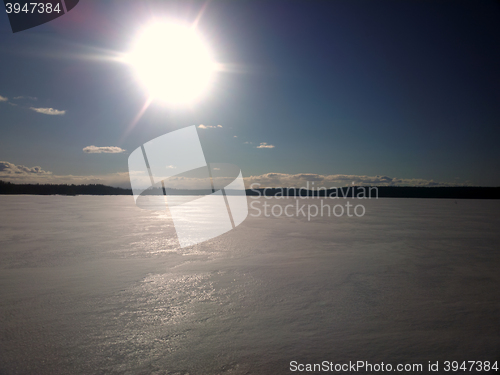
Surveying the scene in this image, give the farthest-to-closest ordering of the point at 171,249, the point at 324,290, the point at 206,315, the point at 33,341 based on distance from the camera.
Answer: the point at 171,249
the point at 324,290
the point at 206,315
the point at 33,341

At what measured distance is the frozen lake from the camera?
2225 millimetres

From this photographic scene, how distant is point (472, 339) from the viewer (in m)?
2.48

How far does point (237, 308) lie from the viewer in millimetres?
3107

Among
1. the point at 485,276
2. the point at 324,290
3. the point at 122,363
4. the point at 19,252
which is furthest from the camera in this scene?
the point at 19,252

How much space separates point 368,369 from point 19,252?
265 inches

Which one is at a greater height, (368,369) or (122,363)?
(122,363)

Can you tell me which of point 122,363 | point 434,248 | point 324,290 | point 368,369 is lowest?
point 434,248

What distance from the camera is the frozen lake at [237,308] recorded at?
2225 millimetres

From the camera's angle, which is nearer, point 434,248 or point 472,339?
point 472,339

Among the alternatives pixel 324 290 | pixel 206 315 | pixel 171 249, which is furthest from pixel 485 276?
pixel 171 249

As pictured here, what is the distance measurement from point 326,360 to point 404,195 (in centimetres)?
7173

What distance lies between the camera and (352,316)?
2.94 metres

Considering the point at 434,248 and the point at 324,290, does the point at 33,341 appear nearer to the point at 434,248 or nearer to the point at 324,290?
the point at 324,290

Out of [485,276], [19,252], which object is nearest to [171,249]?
[19,252]
